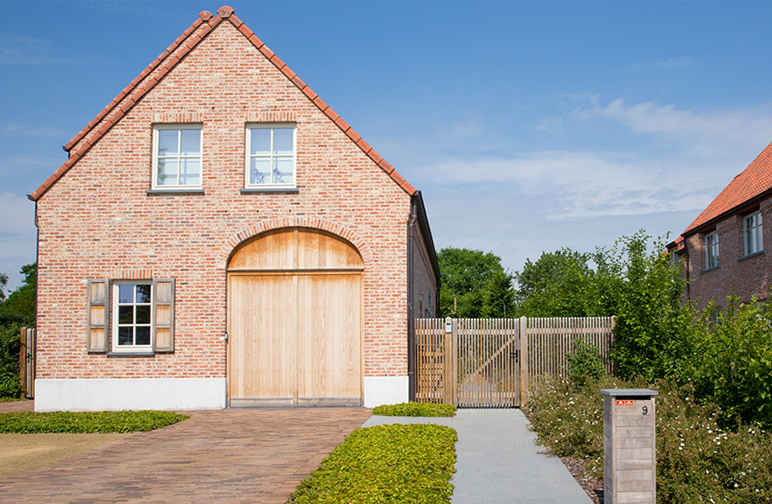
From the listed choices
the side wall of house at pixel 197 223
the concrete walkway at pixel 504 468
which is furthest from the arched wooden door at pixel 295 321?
the concrete walkway at pixel 504 468

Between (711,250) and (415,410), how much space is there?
18454 millimetres

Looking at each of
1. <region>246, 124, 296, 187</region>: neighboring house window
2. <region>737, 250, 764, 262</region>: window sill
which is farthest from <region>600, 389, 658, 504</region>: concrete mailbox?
<region>737, 250, 764, 262</region>: window sill

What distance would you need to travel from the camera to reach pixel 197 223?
1382cm

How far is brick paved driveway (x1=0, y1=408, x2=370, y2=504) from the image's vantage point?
6.70 metres

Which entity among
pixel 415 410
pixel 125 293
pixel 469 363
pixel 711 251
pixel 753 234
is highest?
pixel 753 234

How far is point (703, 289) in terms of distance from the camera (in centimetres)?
2556

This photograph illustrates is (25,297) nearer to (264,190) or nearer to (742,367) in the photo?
(264,190)

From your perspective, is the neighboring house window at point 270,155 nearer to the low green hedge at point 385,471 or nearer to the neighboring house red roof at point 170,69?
the neighboring house red roof at point 170,69

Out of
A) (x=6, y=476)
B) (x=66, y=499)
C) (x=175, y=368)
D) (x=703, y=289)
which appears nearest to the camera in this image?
(x=66, y=499)

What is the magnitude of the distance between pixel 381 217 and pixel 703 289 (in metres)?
17.9

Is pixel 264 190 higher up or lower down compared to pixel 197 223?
higher up

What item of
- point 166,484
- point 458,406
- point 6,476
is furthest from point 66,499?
point 458,406

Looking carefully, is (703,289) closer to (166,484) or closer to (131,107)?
(131,107)

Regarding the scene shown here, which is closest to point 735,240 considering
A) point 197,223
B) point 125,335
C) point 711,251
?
point 711,251
